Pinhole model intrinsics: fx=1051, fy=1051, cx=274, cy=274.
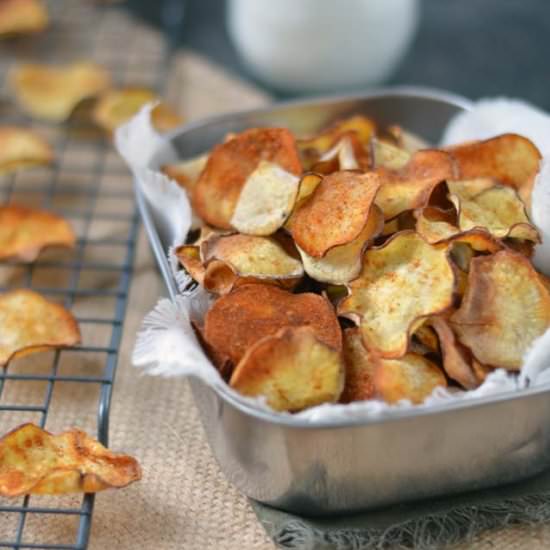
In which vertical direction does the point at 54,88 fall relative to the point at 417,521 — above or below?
below

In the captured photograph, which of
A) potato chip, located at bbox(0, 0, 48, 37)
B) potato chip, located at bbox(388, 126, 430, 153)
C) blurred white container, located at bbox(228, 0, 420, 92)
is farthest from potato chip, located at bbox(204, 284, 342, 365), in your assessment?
potato chip, located at bbox(0, 0, 48, 37)

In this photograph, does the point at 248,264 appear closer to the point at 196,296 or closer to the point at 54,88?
the point at 196,296

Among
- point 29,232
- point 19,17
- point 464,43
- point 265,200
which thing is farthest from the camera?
point 464,43

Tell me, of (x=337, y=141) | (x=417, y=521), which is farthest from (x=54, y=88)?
(x=417, y=521)

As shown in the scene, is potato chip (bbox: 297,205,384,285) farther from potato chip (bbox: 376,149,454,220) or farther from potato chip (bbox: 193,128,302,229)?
potato chip (bbox: 193,128,302,229)

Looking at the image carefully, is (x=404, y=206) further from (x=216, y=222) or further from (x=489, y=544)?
(x=489, y=544)
